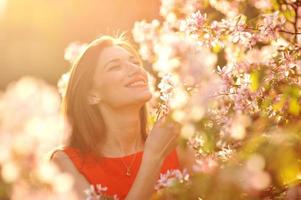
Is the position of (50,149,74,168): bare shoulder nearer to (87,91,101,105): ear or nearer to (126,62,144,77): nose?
(87,91,101,105): ear

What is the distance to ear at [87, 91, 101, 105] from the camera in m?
3.37

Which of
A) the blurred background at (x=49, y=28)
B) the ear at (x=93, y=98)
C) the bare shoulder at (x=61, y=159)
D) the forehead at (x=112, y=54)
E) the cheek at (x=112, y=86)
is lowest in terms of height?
the bare shoulder at (x=61, y=159)

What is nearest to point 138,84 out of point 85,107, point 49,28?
point 85,107

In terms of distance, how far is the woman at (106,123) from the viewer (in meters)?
3.13

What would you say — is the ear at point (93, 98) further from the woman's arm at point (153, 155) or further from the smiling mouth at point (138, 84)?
the woman's arm at point (153, 155)

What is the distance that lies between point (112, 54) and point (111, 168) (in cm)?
63

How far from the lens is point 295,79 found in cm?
240

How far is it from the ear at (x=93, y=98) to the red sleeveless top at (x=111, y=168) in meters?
0.29

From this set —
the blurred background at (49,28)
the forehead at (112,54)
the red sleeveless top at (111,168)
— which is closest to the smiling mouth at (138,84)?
the forehead at (112,54)

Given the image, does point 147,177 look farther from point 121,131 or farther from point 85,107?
point 85,107

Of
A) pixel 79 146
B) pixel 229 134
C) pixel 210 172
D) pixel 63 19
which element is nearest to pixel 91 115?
pixel 79 146

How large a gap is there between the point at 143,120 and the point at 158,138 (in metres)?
1.21

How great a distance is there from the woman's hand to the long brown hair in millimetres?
1015

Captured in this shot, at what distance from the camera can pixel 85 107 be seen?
3.48 metres
